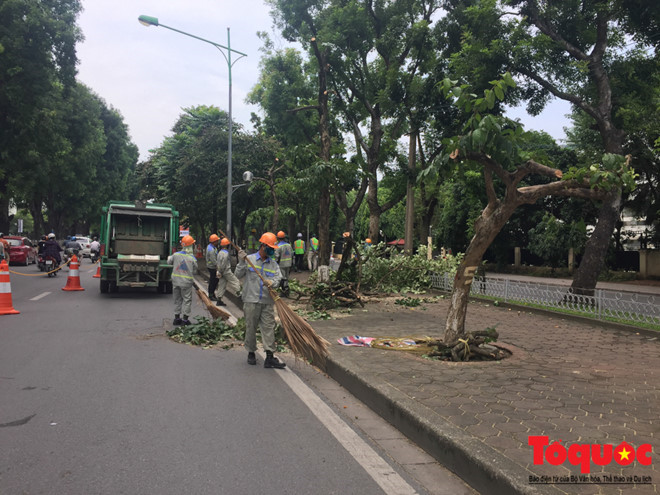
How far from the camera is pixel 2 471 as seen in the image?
3.32m

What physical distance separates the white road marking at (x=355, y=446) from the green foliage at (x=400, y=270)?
8682 mm

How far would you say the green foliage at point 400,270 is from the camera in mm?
14469

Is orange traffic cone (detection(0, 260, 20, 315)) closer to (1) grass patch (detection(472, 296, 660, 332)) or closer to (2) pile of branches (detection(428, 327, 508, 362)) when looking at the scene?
(2) pile of branches (detection(428, 327, 508, 362))

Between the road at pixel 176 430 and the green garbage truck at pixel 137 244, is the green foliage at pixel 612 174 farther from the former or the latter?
the green garbage truck at pixel 137 244

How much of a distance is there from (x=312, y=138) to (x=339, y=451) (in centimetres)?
2167

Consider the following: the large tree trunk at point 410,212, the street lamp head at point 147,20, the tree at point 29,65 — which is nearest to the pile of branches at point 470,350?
the large tree trunk at point 410,212

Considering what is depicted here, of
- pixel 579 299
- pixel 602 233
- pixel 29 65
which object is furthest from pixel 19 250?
pixel 602 233

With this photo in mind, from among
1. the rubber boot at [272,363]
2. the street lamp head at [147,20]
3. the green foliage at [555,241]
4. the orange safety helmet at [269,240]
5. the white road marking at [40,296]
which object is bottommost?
the rubber boot at [272,363]

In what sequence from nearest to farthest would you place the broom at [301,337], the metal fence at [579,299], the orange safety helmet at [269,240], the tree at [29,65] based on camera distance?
the broom at [301,337] < the orange safety helmet at [269,240] < the metal fence at [579,299] < the tree at [29,65]

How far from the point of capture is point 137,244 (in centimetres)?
1490

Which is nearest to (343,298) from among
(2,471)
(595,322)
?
(595,322)

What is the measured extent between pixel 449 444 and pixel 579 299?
304 inches

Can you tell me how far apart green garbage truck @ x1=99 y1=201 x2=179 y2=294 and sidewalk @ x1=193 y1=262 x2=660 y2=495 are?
7.33 meters

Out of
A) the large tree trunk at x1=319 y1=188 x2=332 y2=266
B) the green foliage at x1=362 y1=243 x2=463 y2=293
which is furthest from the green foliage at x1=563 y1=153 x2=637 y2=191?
the large tree trunk at x1=319 y1=188 x2=332 y2=266
